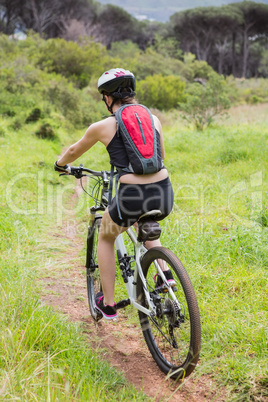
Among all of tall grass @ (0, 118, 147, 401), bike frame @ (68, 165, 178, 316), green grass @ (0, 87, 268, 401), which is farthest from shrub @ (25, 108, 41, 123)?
bike frame @ (68, 165, 178, 316)

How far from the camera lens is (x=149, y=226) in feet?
8.05

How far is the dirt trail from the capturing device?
2.40m

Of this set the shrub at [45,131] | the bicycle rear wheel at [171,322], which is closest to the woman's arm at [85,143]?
the bicycle rear wheel at [171,322]

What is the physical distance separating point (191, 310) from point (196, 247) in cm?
175

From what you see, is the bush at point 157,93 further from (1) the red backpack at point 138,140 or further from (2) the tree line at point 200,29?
(2) the tree line at point 200,29

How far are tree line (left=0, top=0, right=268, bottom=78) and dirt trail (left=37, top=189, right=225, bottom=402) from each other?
4145 cm

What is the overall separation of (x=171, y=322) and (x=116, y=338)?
0.85 meters

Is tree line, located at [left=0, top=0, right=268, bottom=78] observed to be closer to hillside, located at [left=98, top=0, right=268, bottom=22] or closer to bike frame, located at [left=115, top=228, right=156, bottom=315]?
bike frame, located at [left=115, top=228, right=156, bottom=315]

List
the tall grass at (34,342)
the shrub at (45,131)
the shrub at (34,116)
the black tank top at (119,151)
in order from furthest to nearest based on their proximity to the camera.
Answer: the shrub at (34,116)
the shrub at (45,131)
the black tank top at (119,151)
the tall grass at (34,342)

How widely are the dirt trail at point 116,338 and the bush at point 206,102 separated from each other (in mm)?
8542

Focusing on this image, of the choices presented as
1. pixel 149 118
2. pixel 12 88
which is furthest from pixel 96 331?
pixel 12 88

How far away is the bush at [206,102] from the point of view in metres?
12.0

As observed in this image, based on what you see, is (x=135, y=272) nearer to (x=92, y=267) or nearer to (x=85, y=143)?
(x=92, y=267)

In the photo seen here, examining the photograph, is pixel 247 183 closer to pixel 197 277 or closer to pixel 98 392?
pixel 197 277
